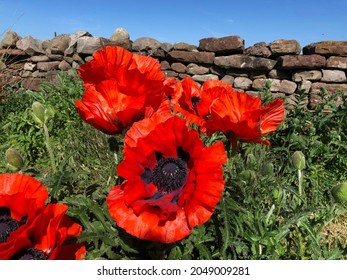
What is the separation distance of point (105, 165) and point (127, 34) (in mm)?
4057

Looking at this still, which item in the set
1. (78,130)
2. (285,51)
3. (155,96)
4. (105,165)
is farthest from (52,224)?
(285,51)

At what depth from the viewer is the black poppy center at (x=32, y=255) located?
0.99 m

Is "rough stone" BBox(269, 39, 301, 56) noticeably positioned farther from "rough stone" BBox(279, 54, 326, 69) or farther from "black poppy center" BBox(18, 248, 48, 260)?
"black poppy center" BBox(18, 248, 48, 260)

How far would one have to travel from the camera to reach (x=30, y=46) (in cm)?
751

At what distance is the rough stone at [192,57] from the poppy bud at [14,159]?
5.14m

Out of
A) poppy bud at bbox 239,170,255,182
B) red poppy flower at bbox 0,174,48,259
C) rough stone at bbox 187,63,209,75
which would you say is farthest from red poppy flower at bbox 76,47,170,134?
rough stone at bbox 187,63,209,75

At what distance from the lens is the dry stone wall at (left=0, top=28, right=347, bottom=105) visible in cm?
570

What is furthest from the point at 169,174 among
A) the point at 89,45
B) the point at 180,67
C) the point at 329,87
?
the point at 89,45

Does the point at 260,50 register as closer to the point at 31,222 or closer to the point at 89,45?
the point at 89,45

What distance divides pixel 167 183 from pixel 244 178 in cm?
34

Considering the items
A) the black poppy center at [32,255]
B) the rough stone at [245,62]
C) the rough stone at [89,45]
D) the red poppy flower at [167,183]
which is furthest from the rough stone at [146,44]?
the black poppy center at [32,255]

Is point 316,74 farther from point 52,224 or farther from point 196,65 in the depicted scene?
point 52,224

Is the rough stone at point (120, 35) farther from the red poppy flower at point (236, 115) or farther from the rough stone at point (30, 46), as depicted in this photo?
the red poppy flower at point (236, 115)

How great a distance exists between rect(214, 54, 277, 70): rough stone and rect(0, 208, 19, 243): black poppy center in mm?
5202
